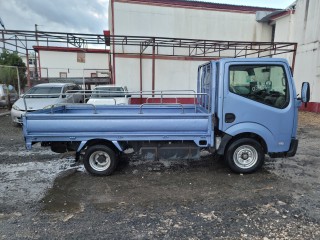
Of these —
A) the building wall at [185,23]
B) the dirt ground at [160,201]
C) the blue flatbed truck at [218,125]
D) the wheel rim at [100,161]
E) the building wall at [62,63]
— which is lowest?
the dirt ground at [160,201]

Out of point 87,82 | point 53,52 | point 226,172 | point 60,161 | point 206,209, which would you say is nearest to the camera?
point 206,209

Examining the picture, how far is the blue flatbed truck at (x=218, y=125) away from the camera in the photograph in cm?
482

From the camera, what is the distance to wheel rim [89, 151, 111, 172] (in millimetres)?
5156

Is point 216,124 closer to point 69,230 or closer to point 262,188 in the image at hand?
point 262,188

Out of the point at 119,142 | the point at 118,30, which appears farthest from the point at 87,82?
the point at 119,142

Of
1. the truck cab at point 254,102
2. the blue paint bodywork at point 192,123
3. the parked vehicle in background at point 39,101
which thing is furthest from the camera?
the parked vehicle in background at point 39,101

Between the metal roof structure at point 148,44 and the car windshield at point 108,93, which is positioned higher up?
the metal roof structure at point 148,44

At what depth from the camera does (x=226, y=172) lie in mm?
5453

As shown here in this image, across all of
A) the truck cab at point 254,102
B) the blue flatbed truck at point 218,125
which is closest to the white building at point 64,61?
the blue flatbed truck at point 218,125

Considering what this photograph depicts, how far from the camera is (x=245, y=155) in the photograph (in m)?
5.25

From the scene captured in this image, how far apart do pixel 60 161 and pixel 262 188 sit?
467 centimetres

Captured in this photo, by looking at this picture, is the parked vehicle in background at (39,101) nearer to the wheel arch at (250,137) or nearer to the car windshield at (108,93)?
the car windshield at (108,93)

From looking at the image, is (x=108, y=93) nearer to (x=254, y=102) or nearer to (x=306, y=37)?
(x=254, y=102)

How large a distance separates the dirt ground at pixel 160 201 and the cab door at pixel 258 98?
1080mm
